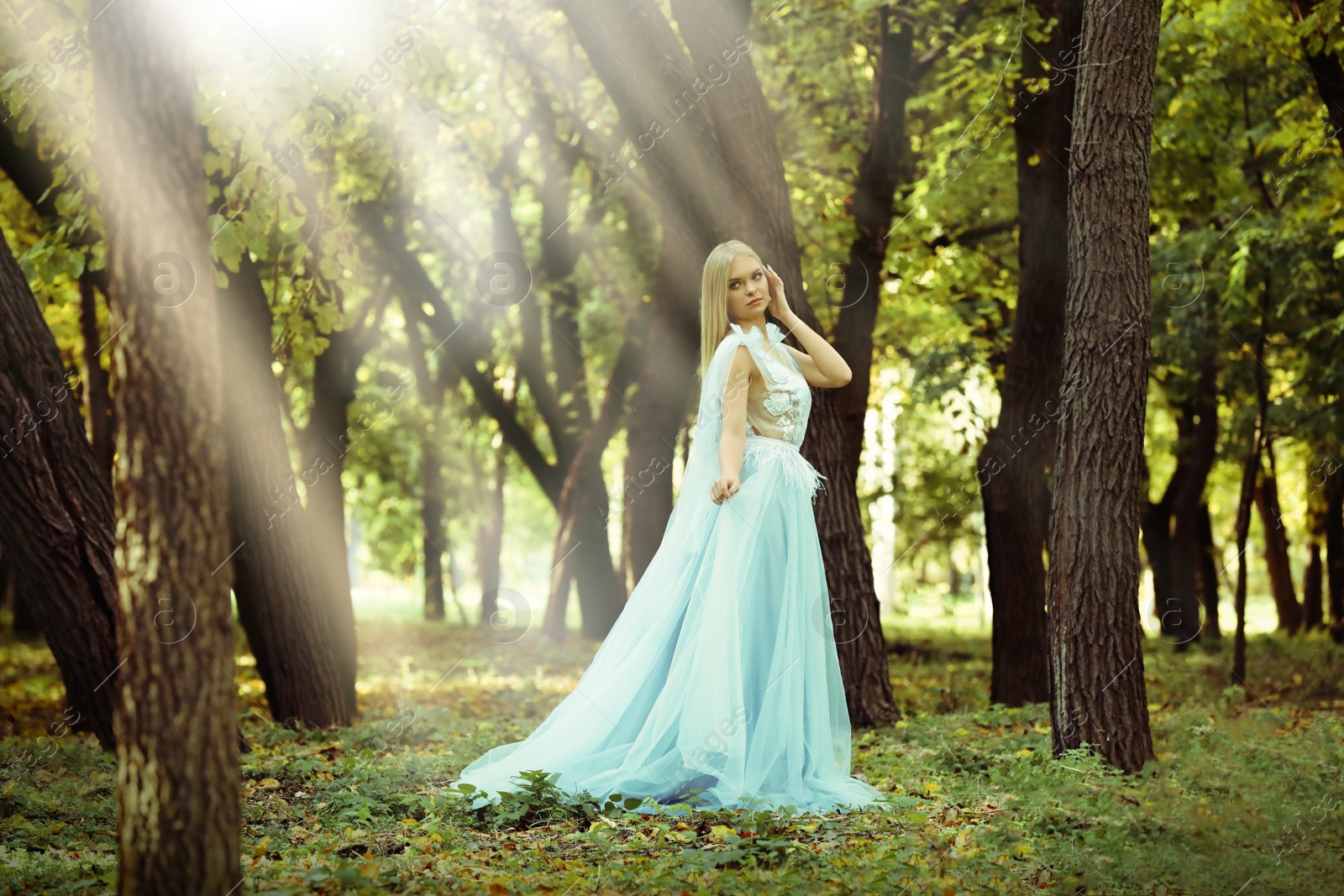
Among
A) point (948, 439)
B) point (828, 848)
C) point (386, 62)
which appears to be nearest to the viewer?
point (828, 848)

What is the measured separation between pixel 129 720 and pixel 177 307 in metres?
1.13

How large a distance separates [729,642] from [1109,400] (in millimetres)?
2196

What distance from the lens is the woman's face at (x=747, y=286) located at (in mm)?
5602

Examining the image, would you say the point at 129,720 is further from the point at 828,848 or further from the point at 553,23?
the point at 553,23

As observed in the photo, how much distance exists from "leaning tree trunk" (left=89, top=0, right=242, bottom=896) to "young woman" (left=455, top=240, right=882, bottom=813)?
2056 mm

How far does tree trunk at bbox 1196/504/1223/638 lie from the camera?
17.4m

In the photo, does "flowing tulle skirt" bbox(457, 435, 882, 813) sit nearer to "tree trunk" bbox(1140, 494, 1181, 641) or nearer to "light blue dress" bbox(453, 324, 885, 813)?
"light blue dress" bbox(453, 324, 885, 813)

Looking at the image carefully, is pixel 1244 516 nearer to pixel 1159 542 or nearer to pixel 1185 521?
pixel 1185 521

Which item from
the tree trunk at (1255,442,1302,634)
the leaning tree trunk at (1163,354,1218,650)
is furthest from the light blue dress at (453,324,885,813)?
the tree trunk at (1255,442,1302,634)

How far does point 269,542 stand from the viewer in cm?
745

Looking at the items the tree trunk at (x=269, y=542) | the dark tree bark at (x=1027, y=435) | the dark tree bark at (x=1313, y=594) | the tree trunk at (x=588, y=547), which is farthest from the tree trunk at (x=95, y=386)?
the dark tree bark at (x=1313, y=594)

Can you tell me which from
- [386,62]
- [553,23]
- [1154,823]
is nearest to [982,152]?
[553,23]

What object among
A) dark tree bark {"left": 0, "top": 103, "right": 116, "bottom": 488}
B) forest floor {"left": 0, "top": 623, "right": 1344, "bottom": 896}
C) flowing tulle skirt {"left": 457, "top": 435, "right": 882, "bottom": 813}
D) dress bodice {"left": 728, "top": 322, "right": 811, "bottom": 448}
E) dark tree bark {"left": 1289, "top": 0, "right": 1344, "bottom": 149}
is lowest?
forest floor {"left": 0, "top": 623, "right": 1344, "bottom": 896}

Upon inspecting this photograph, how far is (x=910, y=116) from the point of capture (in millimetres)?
12359
